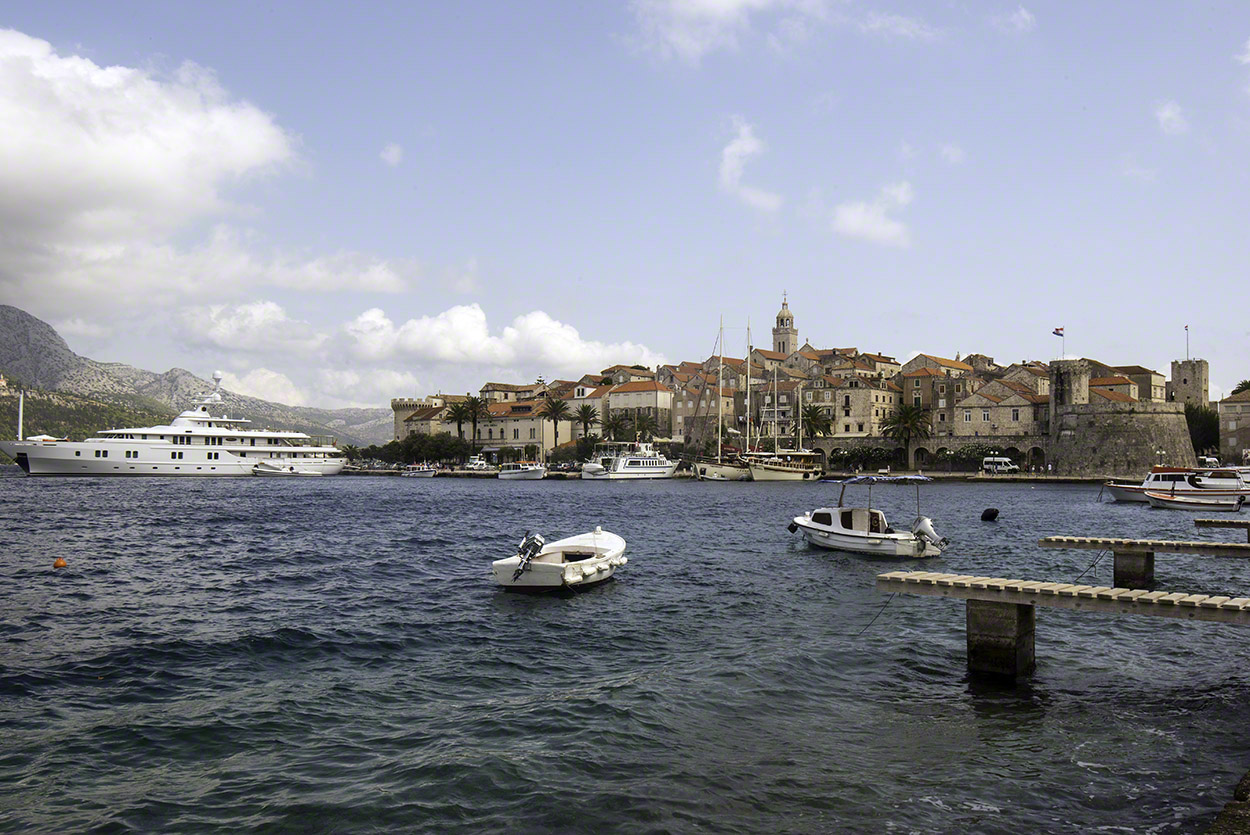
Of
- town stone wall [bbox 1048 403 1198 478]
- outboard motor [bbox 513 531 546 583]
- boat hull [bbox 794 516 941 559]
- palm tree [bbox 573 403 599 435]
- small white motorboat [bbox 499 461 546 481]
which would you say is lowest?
small white motorboat [bbox 499 461 546 481]

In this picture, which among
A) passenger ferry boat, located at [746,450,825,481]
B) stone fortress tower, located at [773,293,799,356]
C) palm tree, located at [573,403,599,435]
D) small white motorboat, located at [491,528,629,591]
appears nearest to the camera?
small white motorboat, located at [491,528,629,591]

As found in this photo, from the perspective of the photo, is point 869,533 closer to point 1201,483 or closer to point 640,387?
point 1201,483

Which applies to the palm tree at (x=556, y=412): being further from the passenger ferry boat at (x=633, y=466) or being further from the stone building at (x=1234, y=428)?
the stone building at (x=1234, y=428)

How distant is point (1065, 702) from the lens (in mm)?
12305

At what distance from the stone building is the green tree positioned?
4.60 meters

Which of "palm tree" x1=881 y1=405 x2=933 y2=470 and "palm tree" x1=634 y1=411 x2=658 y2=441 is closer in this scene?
"palm tree" x1=881 y1=405 x2=933 y2=470

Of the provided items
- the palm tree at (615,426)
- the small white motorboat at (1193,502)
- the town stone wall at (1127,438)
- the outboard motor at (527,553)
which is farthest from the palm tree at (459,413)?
the outboard motor at (527,553)

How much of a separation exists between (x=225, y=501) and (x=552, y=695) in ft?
171

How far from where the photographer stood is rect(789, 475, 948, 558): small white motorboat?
28.5 m

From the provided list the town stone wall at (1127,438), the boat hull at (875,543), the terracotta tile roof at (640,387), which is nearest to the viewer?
the boat hull at (875,543)

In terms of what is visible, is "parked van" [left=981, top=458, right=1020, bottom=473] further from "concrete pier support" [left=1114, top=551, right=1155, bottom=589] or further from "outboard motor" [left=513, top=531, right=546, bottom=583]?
"outboard motor" [left=513, top=531, right=546, bottom=583]

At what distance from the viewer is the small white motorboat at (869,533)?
28.5 meters

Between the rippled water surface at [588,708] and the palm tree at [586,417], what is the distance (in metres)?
112

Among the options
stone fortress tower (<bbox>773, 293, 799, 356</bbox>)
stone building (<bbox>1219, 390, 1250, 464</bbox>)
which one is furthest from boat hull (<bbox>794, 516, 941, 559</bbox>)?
stone fortress tower (<bbox>773, 293, 799, 356</bbox>)
